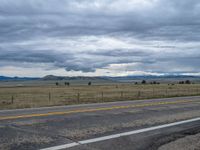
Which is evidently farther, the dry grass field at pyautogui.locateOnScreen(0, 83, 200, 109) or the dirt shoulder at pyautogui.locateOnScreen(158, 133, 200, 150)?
the dry grass field at pyautogui.locateOnScreen(0, 83, 200, 109)

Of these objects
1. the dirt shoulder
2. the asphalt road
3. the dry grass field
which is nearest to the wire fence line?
the dry grass field

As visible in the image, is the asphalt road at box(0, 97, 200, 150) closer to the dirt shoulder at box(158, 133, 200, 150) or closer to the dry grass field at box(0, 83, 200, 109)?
the dirt shoulder at box(158, 133, 200, 150)

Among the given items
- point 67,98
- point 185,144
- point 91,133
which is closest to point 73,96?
point 67,98

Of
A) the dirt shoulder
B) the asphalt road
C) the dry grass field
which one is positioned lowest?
the dry grass field

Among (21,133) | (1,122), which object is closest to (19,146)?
(21,133)

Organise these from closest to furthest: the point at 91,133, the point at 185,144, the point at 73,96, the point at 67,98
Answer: the point at 185,144 < the point at 91,133 < the point at 67,98 < the point at 73,96

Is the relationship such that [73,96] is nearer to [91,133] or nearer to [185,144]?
[91,133]

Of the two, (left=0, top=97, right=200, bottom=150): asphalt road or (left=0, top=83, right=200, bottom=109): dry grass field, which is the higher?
(left=0, top=97, right=200, bottom=150): asphalt road

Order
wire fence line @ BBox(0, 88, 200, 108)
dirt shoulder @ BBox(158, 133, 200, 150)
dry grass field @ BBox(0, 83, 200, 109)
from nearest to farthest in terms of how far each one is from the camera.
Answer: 1. dirt shoulder @ BBox(158, 133, 200, 150)
2. wire fence line @ BBox(0, 88, 200, 108)
3. dry grass field @ BBox(0, 83, 200, 109)

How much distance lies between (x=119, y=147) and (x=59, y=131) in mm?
2260

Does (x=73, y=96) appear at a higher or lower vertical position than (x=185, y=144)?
lower

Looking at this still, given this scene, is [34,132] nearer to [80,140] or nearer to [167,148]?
[80,140]

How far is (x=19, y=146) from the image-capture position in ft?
19.5

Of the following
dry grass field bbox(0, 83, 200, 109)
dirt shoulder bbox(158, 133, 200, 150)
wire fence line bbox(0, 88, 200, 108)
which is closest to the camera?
dirt shoulder bbox(158, 133, 200, 150)
